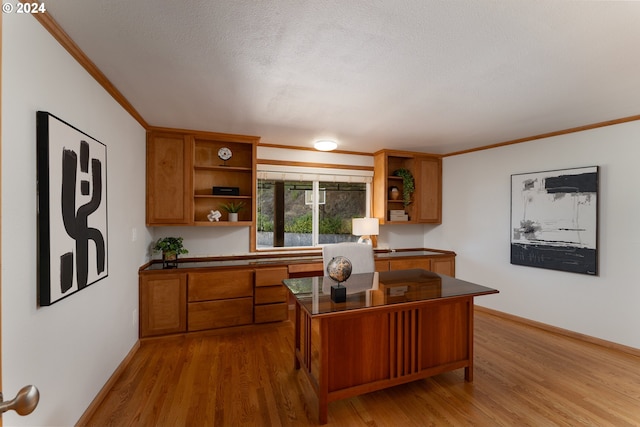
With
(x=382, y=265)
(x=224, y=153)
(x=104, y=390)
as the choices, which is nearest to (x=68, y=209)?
(x=104, y=390)

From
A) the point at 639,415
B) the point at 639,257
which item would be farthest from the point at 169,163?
Answer: the point at 639,257

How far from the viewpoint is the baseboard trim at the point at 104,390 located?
6.47 ft

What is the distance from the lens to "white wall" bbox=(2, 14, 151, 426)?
132 cm

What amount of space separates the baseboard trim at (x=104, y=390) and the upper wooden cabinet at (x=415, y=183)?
3488 millimetres

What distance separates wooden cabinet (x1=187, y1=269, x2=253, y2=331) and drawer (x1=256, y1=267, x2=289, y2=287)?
0.31 ft

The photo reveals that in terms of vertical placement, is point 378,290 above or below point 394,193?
below

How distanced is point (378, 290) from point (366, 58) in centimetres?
168

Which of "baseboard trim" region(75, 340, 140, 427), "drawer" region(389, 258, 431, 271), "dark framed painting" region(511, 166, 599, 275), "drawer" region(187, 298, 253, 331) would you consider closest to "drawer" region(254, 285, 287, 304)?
"drawer" region(187, 298, 253, 331)

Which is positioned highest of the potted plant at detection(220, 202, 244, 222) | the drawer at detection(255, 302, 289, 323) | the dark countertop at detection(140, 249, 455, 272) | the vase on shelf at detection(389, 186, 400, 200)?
the vase on shelf at detection(389, 186, 400, 200)

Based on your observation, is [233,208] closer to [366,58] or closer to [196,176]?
[196,176]

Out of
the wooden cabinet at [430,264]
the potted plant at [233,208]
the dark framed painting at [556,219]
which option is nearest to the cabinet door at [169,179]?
the potted plant at [233,208]

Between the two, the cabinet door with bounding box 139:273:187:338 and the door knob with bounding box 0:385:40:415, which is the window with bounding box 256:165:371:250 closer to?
the cabinet door with bounding box 139:273:187:338

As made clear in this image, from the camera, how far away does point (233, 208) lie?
12.7 ft

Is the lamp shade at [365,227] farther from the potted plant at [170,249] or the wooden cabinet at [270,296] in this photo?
the potted plant at [170,249]
